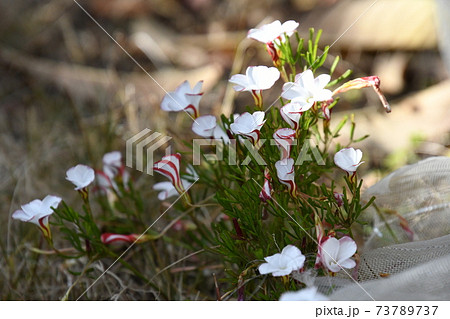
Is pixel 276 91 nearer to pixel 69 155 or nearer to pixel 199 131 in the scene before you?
pixel 69 155

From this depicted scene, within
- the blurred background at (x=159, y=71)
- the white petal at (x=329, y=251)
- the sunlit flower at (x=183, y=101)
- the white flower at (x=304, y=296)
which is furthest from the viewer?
the blurred background at (x=159, y=71)

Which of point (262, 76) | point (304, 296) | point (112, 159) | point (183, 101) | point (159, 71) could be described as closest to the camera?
point (304, 296)

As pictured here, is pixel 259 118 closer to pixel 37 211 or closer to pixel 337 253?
pixel 337 253

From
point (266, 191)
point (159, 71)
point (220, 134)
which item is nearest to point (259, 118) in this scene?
point (266, 191)

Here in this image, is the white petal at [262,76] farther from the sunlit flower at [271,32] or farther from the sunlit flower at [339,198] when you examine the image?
the sunlit flower at [339,198]

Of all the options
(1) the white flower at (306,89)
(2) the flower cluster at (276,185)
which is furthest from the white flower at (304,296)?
(1) the white flower at (306,89)

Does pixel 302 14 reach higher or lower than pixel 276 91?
higher
